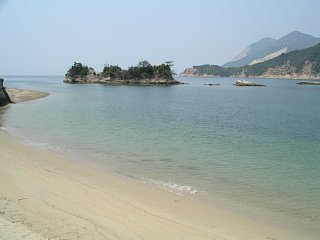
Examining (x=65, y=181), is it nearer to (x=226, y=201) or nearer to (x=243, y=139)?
(x=226, y=201)

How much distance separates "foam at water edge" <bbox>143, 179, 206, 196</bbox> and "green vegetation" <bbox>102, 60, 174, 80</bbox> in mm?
115655

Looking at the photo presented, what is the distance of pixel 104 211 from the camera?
9.07 metres

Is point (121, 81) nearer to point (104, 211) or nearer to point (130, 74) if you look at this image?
point (130, 74)

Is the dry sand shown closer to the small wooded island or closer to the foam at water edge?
the foam at water edge

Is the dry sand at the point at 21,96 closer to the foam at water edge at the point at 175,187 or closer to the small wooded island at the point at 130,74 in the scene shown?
the foam at water edge at the point at 175,187

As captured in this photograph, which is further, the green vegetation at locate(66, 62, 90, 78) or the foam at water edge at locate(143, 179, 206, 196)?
the green vegetation at locate(66, 62, 90, 78)

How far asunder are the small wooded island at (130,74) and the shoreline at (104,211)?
380 feet

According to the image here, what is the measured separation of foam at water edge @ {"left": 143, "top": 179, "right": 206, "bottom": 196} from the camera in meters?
12.0

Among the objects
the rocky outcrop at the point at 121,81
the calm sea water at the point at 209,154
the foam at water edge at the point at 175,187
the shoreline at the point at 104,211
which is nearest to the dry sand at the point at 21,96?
the calm sea water at the point at 209,154

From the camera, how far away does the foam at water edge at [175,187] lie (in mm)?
11961

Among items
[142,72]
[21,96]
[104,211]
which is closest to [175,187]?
[104,211]

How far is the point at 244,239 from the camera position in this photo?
824cm

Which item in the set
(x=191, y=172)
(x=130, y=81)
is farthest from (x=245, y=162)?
(x=130, y=81)

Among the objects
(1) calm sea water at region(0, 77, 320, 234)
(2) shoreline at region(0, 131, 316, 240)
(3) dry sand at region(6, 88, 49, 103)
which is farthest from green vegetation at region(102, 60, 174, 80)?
(2) shoreline at region(0, 131, 316, 240)
